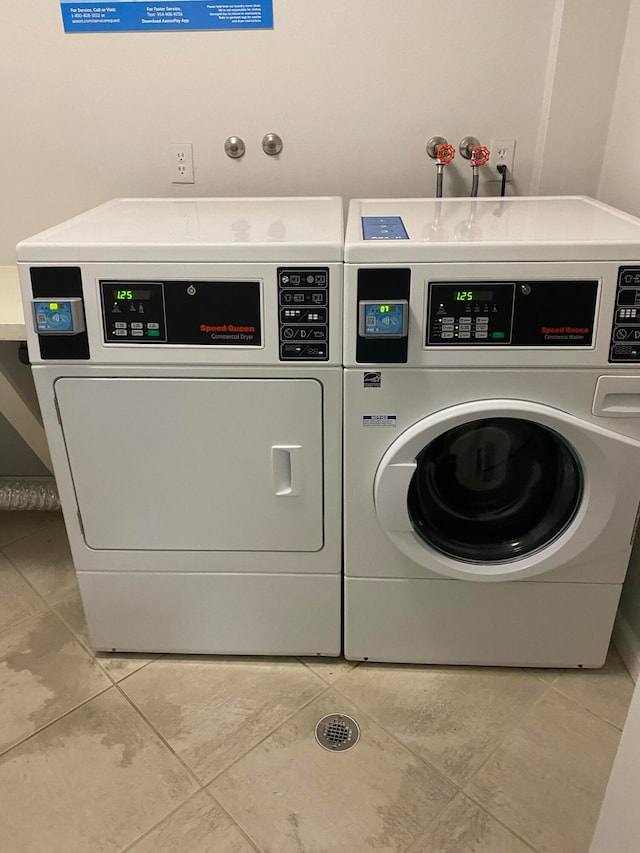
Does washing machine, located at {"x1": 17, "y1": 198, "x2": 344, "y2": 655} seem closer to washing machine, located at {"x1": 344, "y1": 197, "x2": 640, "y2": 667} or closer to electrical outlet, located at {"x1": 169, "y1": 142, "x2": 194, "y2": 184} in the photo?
washing machine, located at {"x1": 344, "y1": 197, "x2": 640, "y2": 667}

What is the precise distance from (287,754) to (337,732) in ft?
0.40

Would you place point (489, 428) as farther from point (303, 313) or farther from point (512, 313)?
point (303, 313)

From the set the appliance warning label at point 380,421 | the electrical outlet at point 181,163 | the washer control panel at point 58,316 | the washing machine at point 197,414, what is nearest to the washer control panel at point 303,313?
the washing machine at point 197,414

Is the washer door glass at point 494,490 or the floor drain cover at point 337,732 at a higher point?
the washer door glass at point 494,490

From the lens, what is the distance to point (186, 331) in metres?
1.35

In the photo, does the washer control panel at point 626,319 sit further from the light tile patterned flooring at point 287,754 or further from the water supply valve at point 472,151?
the light tile patterned flooring at point 287,754

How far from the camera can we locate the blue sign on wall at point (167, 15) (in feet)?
5.77

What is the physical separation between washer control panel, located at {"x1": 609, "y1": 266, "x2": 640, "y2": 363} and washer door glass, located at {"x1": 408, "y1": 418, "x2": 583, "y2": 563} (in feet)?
0.72

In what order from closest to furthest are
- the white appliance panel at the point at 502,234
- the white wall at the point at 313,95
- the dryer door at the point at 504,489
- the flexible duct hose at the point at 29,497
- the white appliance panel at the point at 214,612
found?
the white appliance panel at the point at 502,234, the dryer door at the point at 504,489, the white appliance panel at the point at 214,612, the white wall at the point at 313,95, the flexible duct hose at the point at 29,497

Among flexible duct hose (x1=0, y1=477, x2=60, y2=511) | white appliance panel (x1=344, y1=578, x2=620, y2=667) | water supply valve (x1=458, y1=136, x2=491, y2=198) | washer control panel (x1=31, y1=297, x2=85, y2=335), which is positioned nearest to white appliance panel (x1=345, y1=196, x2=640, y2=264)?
water supply valve (x1=458, y1=136, x2=491, y2=198)

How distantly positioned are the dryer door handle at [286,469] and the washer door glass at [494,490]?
10.1 inches

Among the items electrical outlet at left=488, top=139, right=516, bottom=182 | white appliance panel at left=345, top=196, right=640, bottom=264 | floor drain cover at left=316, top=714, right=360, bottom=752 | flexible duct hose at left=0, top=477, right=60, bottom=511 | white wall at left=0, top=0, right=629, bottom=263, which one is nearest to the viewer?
white appliance panel at left=345, top=196, right=640, bottom=264

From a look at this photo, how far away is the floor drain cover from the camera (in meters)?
1.48

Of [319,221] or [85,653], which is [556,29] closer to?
[319,221]
